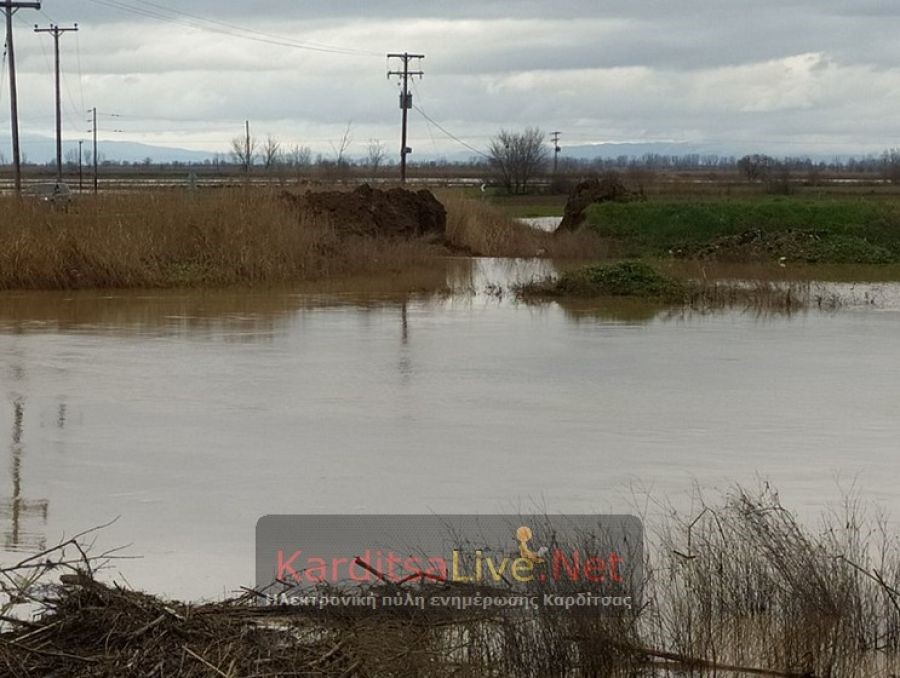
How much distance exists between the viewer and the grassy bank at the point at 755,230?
35.5 meters

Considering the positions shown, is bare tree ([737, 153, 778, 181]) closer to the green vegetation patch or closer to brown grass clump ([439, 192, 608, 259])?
brown grass clump ([439, 192, 608, 259])

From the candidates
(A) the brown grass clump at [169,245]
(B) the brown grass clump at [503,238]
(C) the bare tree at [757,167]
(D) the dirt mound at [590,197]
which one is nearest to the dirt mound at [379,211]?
(B) the brown grass clump at [503,238]

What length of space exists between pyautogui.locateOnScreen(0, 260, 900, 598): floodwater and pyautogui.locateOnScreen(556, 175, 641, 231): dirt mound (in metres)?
21.7

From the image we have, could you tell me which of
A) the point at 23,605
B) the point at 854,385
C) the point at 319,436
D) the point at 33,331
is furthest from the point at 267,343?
the point at 23,605

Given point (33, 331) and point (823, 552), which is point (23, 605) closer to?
point (823, 552)

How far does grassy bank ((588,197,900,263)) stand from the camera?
1396 inches

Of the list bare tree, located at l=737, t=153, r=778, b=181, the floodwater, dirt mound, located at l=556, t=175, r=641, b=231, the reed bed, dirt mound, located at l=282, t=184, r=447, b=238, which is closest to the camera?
the reed bed

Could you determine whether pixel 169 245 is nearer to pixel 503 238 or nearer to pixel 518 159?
pixel 503 238

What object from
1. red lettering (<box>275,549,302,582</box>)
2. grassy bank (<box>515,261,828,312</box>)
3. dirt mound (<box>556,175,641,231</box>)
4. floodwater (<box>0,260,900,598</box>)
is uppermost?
dirt mound (<box>556,175,641,231</box>)

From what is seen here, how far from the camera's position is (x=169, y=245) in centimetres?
2606

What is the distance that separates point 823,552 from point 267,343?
442 inches

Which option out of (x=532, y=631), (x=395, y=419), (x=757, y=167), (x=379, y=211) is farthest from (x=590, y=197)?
(x=757, y=167)

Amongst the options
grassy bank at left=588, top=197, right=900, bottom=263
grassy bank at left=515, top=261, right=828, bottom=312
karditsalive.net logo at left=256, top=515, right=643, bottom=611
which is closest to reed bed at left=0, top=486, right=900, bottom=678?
karditsalive.net logo at left=256, top=515, right=643, bottom=611

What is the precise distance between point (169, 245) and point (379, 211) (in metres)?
9.62
